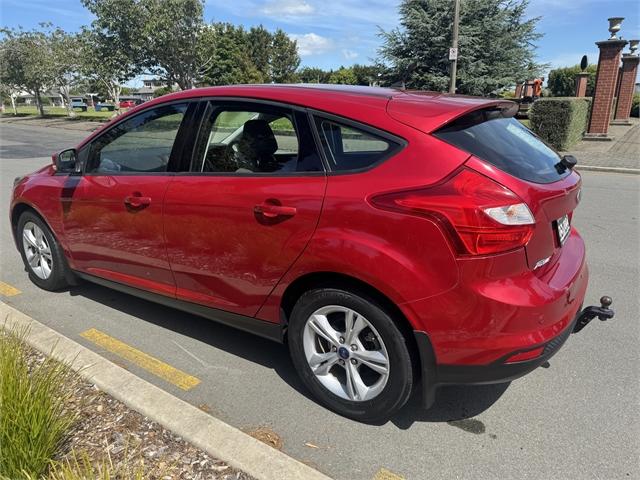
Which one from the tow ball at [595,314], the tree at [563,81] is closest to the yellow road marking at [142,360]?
the tow ball at [595,314]

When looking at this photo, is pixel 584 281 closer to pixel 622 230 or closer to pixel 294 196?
pixel 294 196

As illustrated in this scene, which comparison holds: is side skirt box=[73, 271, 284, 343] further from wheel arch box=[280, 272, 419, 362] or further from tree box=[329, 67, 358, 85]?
tree box=[329, 67, 358, 85]

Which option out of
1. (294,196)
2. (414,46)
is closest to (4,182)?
(294,196)

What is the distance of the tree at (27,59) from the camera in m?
33.1

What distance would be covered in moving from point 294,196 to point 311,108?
50 centimetres

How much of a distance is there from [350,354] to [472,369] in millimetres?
615

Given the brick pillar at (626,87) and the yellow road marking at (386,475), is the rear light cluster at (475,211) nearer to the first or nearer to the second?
the yellow road marking at (386,475)

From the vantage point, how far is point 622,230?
243 inches

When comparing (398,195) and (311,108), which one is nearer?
(398,195)

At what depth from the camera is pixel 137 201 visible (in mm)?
3236

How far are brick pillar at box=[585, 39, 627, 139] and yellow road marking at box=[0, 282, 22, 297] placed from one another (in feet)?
55.6

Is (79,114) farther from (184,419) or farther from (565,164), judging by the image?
(565,164)

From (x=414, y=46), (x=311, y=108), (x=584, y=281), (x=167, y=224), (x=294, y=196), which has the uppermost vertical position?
(x=414, y=46)

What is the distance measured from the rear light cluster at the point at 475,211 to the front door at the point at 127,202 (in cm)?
177
